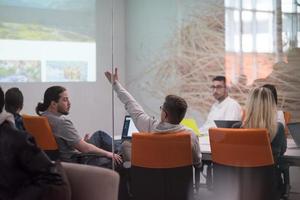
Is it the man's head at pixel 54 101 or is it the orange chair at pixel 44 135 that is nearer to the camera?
the orange chair at pixel 44 135

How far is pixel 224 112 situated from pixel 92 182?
2.85 meters

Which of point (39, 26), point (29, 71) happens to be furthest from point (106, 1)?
point (29, 71)

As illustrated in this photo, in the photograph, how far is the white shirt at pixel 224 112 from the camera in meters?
4.74

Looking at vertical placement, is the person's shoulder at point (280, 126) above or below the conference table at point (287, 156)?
above

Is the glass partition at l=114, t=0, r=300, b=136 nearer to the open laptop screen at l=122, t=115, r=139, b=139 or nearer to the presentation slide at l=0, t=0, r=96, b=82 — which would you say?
the presentation slide at l=0, t=0, r=96, b=82

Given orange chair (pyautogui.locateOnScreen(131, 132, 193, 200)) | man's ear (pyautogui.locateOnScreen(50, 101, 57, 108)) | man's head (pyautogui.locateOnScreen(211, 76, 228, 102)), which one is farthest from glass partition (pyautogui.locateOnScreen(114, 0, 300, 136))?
orange chair (pyautogui.locateOnScreen(131, 132, 193, 200))

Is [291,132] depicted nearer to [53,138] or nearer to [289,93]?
[289,93]

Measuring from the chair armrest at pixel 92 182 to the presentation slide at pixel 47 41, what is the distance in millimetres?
3087

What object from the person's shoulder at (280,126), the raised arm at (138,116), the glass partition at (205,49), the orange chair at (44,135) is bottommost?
the orange chair at (44,135)

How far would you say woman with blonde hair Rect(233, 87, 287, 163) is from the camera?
3586 millimetres

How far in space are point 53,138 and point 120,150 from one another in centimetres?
63

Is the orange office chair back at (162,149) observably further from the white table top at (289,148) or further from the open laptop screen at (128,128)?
the open laptop screen at (128,128)

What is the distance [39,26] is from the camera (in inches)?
221

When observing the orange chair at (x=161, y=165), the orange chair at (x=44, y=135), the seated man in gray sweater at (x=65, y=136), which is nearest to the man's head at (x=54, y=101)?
the seated man in gray sweater at (x=65, y=136)
